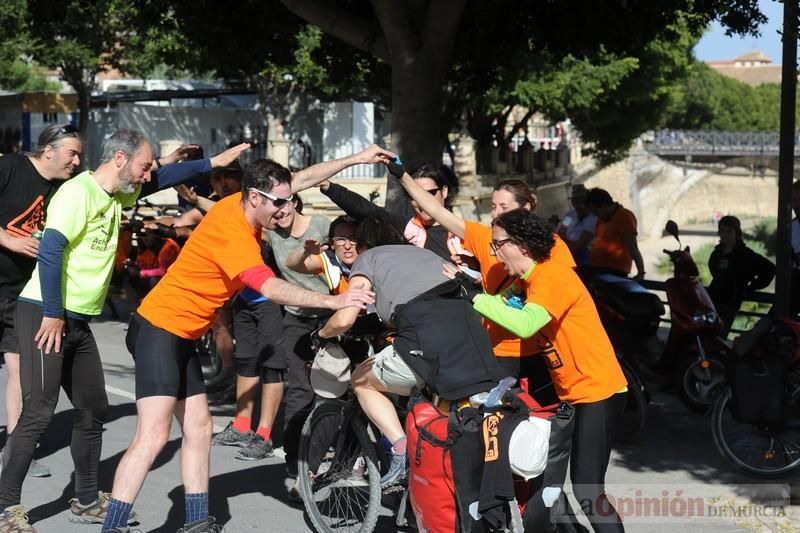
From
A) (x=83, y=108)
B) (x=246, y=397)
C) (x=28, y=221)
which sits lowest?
(x=246, y=397)

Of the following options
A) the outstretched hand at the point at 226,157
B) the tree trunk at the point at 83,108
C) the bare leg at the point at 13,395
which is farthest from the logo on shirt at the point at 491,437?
the tree trunk at the point at 83,108

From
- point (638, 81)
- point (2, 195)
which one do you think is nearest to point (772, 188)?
point (638, 81)

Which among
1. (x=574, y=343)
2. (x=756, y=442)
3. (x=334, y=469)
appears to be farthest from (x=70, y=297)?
(x=756, y=442)

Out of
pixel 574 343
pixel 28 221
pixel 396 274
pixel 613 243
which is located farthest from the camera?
pixel 613 243

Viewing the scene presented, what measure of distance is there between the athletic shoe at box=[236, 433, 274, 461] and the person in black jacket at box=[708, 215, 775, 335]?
13.7 feet

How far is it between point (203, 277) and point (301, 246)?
6.08 ft

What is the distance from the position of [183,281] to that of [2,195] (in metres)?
1.73

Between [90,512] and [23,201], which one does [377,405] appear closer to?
[90,512]

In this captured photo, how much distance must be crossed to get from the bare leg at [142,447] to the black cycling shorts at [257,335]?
2.45 meters

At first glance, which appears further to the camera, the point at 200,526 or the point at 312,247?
the point at 312,247

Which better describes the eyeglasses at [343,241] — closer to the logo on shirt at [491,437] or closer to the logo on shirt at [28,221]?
the logo on shirt at [28,221]

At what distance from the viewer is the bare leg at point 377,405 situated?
570 cm

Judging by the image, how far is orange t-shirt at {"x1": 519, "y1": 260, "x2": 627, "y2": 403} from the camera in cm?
505

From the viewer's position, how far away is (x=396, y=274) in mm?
5324
